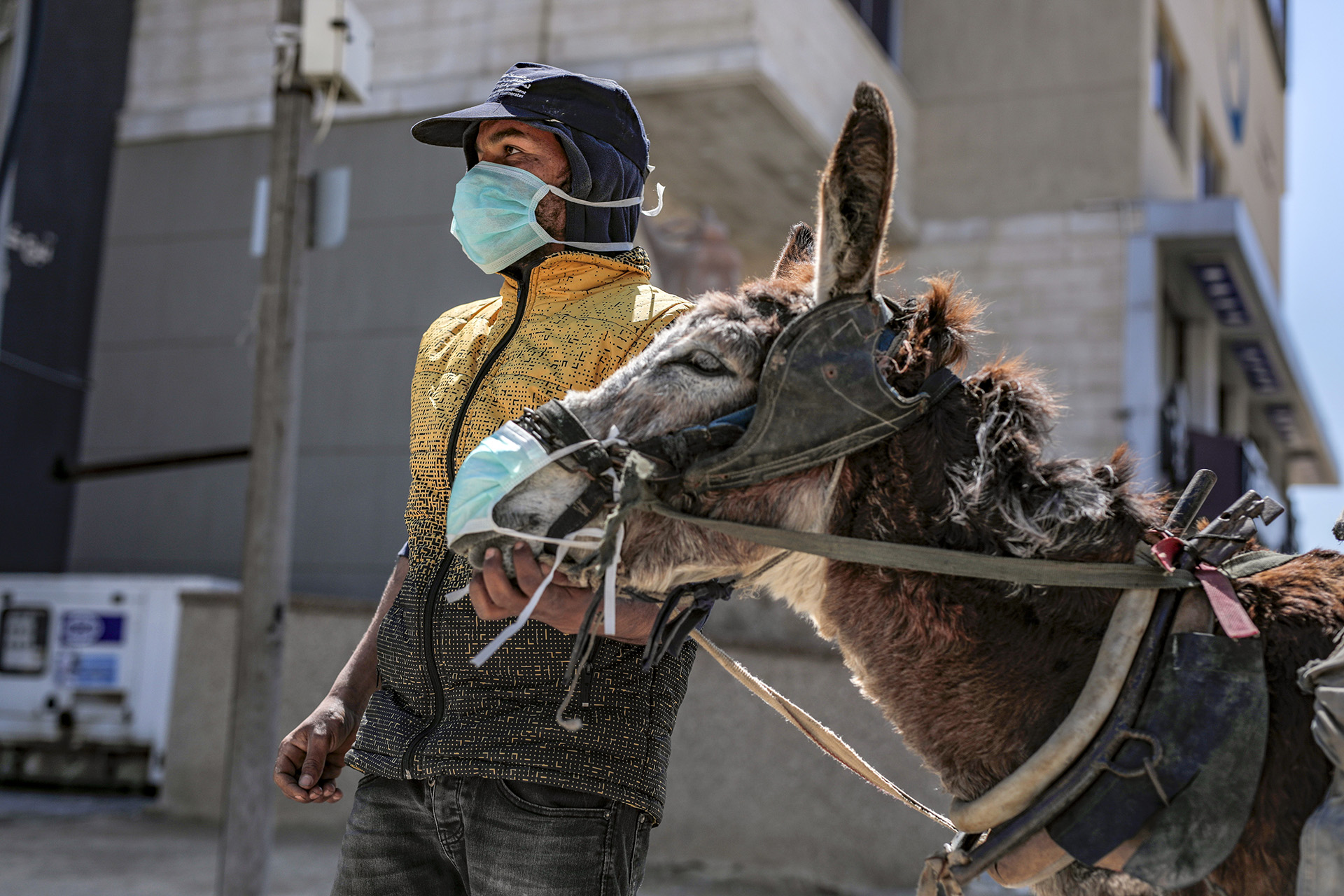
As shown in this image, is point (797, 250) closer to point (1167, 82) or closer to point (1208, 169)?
point (1167, 82)

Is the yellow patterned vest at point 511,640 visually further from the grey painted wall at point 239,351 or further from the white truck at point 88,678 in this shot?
the grey painted wall at point 239,351

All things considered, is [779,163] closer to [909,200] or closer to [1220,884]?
[909,200]

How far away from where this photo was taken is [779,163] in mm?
11031

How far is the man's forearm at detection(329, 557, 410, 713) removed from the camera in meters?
2.58

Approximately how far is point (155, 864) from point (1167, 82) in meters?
14.1

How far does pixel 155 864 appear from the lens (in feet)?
21.4

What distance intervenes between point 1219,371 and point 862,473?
17.7 m

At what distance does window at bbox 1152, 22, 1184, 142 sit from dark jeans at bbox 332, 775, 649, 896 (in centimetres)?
1328

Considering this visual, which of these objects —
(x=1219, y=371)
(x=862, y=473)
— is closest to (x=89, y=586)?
(x=862, y=473)

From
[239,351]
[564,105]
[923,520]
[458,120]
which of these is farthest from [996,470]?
[239,351]

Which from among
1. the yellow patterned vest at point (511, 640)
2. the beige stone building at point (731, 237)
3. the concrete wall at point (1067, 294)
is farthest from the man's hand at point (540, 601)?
the concrete wall at point (1067, 294)

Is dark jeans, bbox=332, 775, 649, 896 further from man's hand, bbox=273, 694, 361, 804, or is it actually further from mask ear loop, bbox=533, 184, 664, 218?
mask ear loop, bbox=533, 184, 664, 218

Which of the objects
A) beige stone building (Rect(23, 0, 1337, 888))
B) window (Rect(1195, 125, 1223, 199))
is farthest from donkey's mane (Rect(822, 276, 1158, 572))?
window (Rect(1195, 125, 1223, 199))

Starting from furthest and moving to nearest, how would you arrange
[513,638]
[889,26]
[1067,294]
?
1. [889,26]
2. [1067,294]
3. [513,638]
